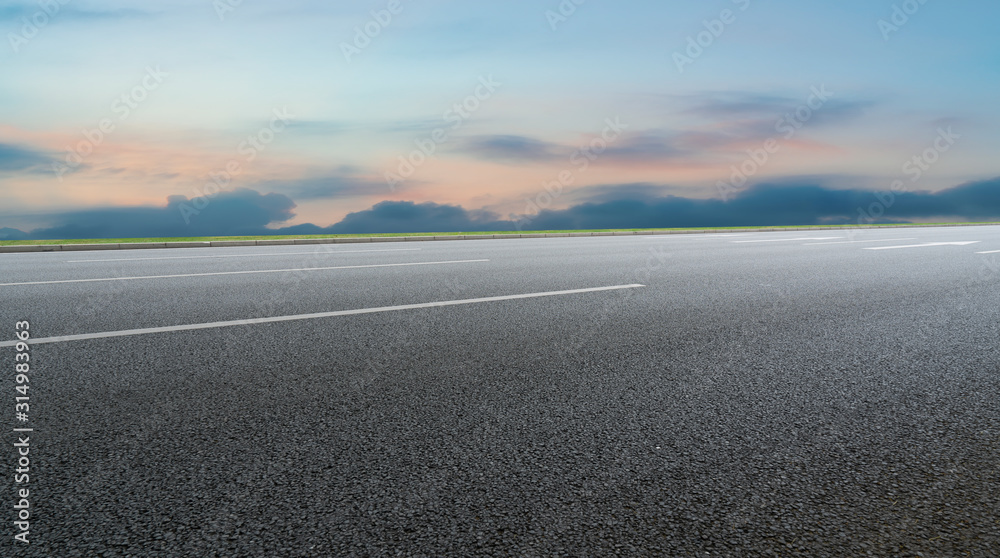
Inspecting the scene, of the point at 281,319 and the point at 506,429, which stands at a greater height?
the point at 281,319

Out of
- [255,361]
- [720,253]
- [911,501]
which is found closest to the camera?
[911,501]

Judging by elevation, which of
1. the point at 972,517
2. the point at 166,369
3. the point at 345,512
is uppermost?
the point at 166,369

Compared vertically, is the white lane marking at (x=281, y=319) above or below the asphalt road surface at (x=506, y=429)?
above

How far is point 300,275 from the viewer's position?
28.1 ft

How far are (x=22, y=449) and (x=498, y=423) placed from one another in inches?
77.2

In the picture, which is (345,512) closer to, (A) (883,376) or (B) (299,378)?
(B) (299,378)

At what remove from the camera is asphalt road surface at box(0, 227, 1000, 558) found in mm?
1932

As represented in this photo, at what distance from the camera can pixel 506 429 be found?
2.75m

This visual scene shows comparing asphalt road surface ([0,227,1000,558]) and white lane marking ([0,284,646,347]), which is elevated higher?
white lane marking ([0,284,646,347])

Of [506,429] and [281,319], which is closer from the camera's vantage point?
[506,429]

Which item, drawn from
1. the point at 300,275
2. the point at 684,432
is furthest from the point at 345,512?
the point at 300,275

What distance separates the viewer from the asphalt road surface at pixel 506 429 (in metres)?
1.93

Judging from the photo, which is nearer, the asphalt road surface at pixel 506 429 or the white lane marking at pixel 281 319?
the asphalt road surface at pixel 506 429

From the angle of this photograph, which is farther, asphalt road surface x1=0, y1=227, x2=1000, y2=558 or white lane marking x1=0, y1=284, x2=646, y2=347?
white lane marking x1=0, y1=284, x2=646, y2=347
